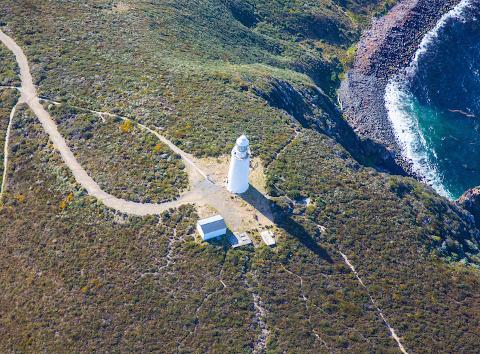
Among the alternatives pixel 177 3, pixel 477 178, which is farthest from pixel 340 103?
pixel 177 3

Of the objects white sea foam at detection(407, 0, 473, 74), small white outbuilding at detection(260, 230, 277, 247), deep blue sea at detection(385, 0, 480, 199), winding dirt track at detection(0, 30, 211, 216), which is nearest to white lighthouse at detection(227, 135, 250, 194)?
winding dirt track at detection(0, 30, 211, 216)

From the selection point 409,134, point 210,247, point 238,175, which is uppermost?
point 409,134

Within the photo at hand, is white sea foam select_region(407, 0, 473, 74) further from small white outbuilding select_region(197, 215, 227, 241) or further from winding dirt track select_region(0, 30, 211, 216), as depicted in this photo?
small white outbuilding select_region(197, 215, 227, 241)

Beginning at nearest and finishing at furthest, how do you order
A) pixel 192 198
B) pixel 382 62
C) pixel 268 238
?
pixel 268 238 < pixel 192 198 < pixel 382 62

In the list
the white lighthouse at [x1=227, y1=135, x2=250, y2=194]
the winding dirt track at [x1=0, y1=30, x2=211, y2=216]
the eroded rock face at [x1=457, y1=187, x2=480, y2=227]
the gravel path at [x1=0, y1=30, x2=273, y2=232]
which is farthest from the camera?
the eroded rock face at [x1=457, y1=187, x2=480, y2=227]

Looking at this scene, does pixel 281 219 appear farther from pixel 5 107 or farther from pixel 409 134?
pixel 409 134

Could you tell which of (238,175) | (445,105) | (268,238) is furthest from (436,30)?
(268,238)

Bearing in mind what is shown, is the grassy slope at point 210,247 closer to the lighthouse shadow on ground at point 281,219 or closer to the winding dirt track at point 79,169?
the lighthouse shadow on ground at point 281,219
